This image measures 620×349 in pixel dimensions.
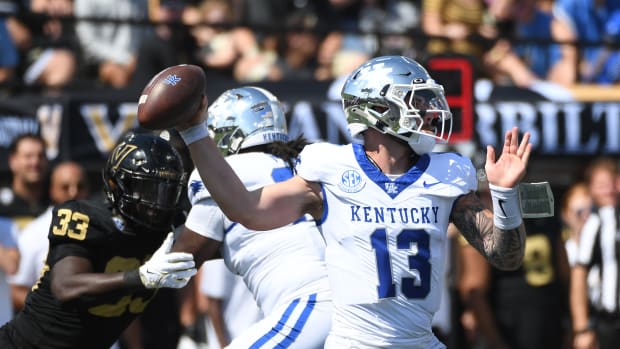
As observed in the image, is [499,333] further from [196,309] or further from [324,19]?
[324,19]

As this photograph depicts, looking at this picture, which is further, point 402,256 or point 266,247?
point 266,247

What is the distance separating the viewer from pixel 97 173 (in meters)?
8.40

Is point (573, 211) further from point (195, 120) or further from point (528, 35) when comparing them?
point (195, 120)

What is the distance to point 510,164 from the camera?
413cm

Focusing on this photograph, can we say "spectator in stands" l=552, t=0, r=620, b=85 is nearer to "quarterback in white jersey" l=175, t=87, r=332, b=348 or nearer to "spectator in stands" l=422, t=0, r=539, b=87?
"spectator in stands" l=422, t=0, r=539, b=87

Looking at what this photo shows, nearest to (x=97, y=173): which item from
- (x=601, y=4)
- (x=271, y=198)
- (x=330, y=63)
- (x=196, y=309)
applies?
(x=196, y=309)

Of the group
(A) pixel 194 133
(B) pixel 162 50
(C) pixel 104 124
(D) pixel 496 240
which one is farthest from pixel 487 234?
(B) pixel 162 50

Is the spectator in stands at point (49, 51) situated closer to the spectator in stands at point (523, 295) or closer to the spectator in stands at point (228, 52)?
the spectator in stands at point (228, 52)

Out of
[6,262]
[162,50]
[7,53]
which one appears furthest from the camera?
[162,50]

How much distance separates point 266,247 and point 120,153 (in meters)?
0.74

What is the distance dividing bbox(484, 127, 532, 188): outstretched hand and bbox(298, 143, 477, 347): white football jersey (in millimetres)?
177

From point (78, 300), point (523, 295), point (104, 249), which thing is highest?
point (104, 249)

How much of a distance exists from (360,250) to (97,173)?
14.7ft

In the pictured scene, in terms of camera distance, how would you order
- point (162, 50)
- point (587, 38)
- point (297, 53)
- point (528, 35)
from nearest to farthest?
point (162, 50), point (297, 53), point (528, 35), point (587, 38)
